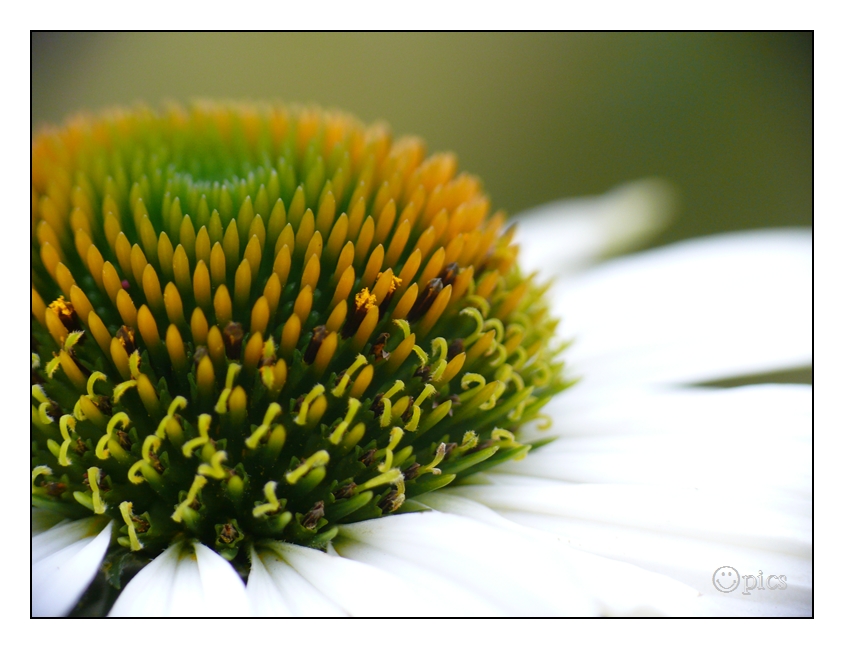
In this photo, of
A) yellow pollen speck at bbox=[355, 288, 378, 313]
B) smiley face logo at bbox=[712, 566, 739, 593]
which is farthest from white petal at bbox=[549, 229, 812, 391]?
yellow pollen speck at bbox=[355, 288, 378, 313]

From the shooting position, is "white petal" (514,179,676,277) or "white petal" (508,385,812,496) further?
"white petal" (514,179,676,277)

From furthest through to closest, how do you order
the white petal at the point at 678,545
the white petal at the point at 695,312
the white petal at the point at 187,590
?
the white petal at the point at 695,312 < the white petal at the point at 678,545 < the white petal at the point at 187,590

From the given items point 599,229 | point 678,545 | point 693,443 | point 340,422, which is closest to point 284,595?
point 340,422

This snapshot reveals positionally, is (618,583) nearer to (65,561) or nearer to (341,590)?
(341,590)

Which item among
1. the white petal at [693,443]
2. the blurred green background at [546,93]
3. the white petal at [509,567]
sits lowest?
the white petal at [509,567]

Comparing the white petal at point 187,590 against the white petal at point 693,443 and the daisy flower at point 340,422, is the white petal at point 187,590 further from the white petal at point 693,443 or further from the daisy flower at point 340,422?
the white petal at point 693,443

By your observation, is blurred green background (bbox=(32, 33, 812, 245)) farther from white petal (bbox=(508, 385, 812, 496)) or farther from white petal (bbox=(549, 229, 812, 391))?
white petal (bbox=(508, 385, 812, 496))

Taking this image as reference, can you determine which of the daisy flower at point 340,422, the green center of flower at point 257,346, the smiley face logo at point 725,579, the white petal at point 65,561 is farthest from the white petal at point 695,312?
the white petal at point 65,561
